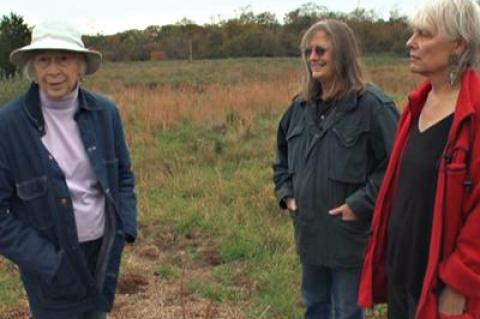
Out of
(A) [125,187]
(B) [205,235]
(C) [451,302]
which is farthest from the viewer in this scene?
(B) [205,235]

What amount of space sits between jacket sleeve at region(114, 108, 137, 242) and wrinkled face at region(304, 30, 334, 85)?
96 cm

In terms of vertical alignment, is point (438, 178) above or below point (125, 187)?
above

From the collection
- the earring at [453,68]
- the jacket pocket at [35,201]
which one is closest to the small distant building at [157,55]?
the jacket pocket at [35,201]

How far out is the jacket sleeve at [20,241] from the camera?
252cm

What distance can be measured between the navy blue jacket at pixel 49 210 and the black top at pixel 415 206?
3.87ft

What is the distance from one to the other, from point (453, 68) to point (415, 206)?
53cm

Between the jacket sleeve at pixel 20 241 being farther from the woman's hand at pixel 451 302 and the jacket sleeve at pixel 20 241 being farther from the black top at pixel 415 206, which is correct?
the woman's hand at pixel 451 302

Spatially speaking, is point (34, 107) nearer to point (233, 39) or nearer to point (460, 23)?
point (460, 23)

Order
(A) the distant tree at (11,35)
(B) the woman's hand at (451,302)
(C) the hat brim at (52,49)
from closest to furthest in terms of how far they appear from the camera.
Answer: (B) the woman's hand at (451,302) < (C) the hat brim at (52,49) < (A) the distant tree at (11,35)

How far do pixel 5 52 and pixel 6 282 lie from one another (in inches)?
630

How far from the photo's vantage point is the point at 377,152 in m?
2.94

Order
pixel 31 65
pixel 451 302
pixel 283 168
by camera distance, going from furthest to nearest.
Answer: pixel 283 168 → pixel 31 65 → pixel 451 302

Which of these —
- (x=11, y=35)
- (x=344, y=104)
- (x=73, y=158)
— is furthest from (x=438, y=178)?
(x=11, y=35)

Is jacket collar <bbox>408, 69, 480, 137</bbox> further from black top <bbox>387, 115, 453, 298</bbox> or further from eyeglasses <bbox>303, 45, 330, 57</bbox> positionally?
eyeglasses <bbox>303, 45, 330, 57</bbox>
